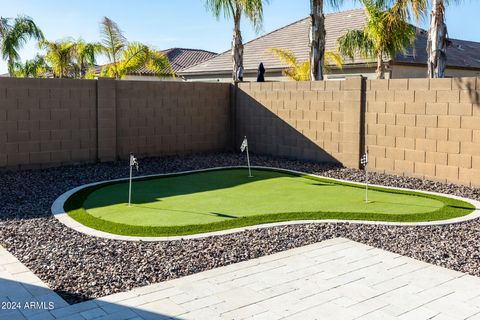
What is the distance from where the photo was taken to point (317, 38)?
1312 centimetres

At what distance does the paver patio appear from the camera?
13.7 feet

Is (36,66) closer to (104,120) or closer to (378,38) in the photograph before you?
(104,120)

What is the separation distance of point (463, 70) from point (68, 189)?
62.8 ft

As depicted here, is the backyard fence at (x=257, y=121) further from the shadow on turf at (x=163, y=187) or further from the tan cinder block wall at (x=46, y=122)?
the shadow on turf at (x=163, y=187)

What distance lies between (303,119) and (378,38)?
5.41 metres

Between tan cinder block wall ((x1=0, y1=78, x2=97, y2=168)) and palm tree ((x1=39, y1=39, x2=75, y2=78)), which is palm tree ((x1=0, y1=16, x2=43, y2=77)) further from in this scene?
tan cinder block wall ((x1=0, y1=78, x2=97, y2=168))

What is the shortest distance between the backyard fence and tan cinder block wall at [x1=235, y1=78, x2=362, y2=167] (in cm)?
3

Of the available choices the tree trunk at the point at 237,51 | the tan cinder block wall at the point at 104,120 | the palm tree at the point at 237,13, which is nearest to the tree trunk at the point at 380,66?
the palm tree at the point at 237,13

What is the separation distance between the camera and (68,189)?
30.9 ft

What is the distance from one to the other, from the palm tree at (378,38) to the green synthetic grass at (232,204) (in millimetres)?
6914

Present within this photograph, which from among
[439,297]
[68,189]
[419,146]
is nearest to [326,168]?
[419,146]

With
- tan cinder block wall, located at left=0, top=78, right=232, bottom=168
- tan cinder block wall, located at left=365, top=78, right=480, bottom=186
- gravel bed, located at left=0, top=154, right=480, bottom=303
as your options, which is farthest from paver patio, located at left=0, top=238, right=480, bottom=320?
tan cinder block wall, located at left=0, top=78, right=232, bottom=168

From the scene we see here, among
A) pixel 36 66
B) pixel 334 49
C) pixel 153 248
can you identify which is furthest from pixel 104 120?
pixel 36 66

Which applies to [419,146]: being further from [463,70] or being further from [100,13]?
[463,70]
